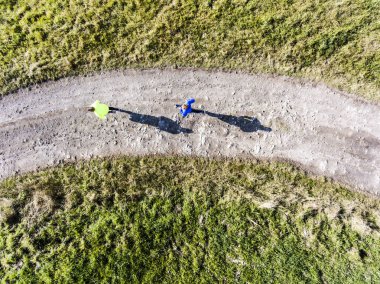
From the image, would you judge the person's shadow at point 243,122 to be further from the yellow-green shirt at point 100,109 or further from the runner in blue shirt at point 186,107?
the yellow-green shirt at point 100,109

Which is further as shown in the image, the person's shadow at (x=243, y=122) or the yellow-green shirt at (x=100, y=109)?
the person's shadow at (x=243, y=122)

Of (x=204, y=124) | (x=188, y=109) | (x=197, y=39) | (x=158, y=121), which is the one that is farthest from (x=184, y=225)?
(x=197, y=39)

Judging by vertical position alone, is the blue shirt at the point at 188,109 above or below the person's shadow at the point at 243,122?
above

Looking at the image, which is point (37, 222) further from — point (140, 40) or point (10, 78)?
point (140, 40)

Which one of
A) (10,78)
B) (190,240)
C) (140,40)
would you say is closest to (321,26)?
(140,40)

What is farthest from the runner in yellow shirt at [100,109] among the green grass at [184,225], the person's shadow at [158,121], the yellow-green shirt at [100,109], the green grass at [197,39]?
the green grass at [184,225]

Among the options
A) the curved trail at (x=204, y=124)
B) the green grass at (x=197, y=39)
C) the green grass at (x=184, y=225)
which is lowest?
the green grass at (x=184, y=225)

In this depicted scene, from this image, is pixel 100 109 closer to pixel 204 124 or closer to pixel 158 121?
pixel 158 121
